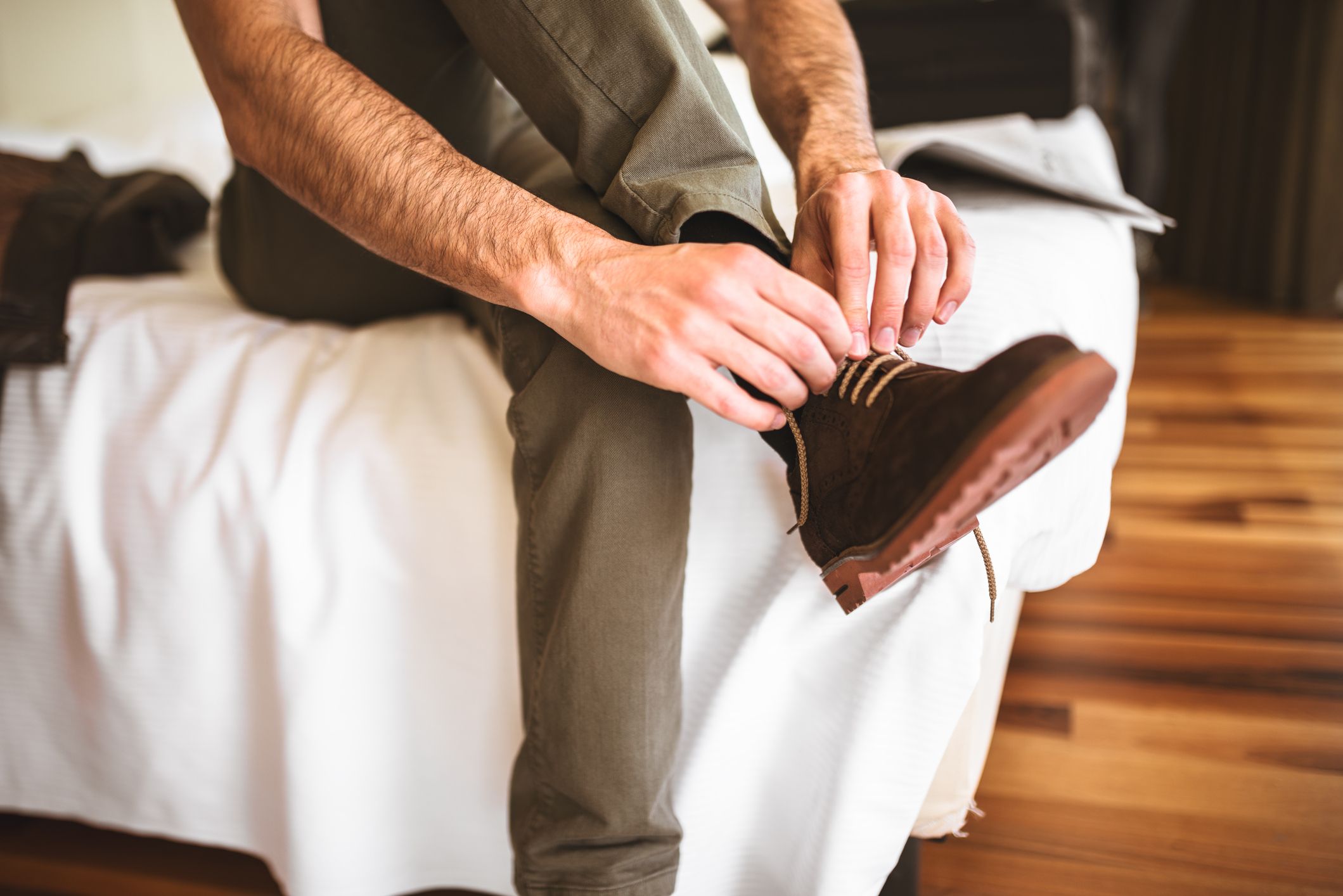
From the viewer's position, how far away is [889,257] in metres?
0.61

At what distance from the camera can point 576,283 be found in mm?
602

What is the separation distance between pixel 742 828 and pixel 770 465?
281 millimetres

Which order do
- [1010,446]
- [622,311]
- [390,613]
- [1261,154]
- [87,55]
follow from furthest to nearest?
[1261,154]
[87,55]
[390,613]
[622,311]
[1010,446]

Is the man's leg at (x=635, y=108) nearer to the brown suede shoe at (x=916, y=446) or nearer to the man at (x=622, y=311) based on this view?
the man at (x=622, y=311)

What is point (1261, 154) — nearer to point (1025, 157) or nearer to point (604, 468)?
point (1025, 157)

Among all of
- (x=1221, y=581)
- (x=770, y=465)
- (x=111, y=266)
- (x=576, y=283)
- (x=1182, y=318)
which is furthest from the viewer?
(x=1182, y=318)

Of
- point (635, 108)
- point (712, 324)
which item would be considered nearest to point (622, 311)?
point (712, 324)

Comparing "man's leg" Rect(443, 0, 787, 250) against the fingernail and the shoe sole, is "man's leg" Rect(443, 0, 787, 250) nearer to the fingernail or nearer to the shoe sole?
the fingernail

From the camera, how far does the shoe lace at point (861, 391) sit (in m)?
0.59

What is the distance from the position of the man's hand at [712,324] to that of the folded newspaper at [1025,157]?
43 centimetres

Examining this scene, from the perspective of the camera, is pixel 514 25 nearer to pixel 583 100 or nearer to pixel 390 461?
pixel 583 100

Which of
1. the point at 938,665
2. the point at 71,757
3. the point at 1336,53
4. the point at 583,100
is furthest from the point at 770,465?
the point at 1336,53

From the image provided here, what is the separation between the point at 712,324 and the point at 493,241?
165 mm

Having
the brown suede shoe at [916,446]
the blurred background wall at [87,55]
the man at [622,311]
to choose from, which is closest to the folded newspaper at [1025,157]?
the man at [622,311]
